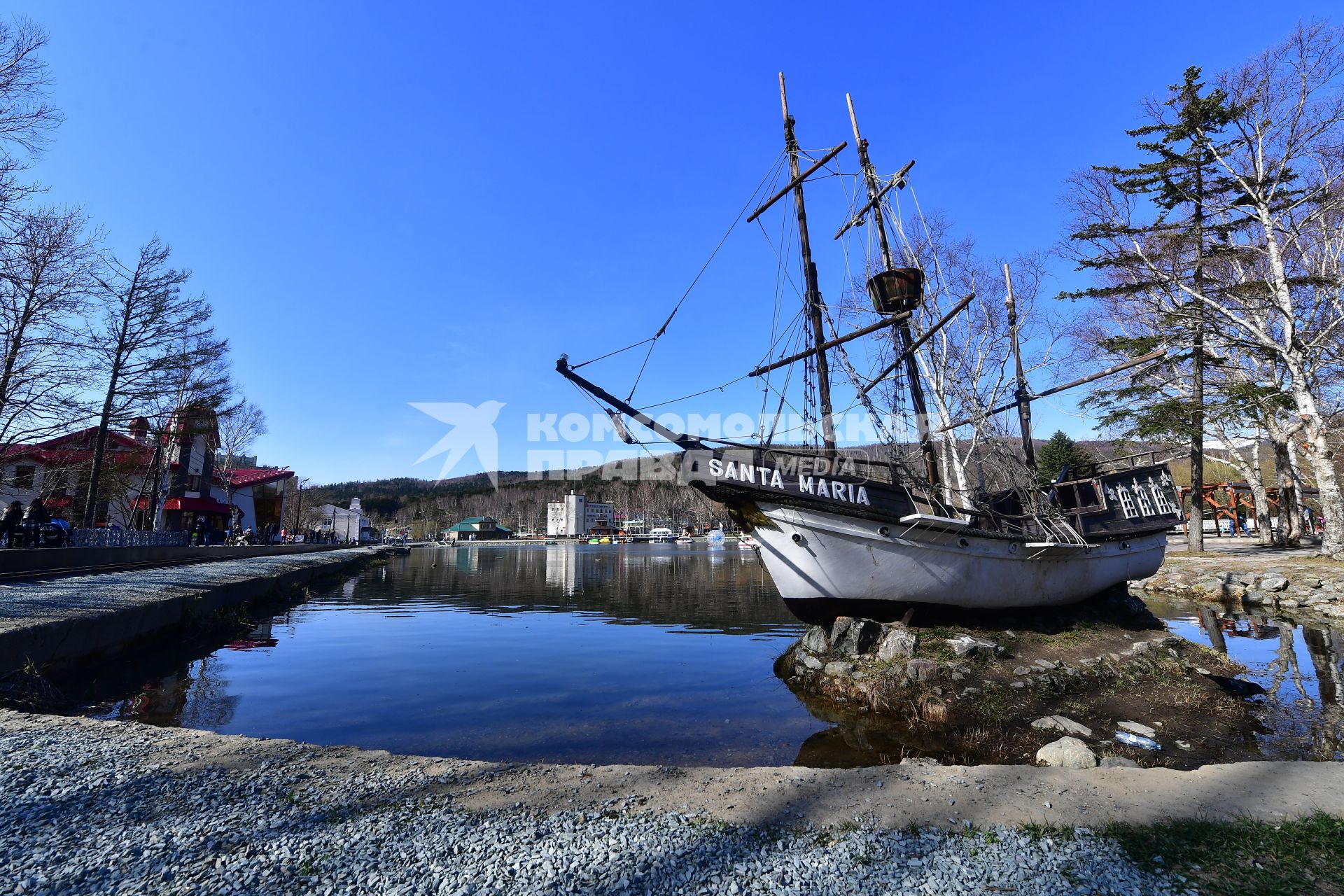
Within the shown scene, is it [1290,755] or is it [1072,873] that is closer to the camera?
[1072,873]

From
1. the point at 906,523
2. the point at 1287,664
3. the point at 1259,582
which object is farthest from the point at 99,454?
the point at 1259,582

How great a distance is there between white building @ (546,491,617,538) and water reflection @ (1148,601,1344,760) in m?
149

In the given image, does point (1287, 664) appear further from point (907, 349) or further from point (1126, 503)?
point (907, 349)

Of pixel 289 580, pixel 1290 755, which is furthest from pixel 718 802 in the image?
pixel 289 580

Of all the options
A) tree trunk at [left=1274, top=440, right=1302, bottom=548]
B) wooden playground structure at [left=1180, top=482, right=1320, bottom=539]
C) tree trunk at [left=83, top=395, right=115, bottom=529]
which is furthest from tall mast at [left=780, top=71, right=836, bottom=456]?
wooden playground structure at [left=1180, top=482, right=1320, bottom=539]

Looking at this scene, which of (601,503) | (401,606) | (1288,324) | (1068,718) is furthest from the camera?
(601,503)

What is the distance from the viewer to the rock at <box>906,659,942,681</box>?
8.75 metres

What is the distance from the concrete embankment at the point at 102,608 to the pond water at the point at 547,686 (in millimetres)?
574

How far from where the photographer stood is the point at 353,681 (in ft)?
33.3

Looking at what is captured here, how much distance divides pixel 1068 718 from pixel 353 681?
10.8 meters

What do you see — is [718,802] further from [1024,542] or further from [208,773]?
[1024,542]

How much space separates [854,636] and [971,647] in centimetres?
182

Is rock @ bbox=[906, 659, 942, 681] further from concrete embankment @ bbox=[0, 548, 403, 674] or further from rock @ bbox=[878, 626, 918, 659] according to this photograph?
concrete embankment @ bbox=[0, 548, 403, 674]

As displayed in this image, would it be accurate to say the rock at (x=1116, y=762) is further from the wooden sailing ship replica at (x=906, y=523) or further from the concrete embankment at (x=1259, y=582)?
the concrete embankment at (x=1259, y=582)
